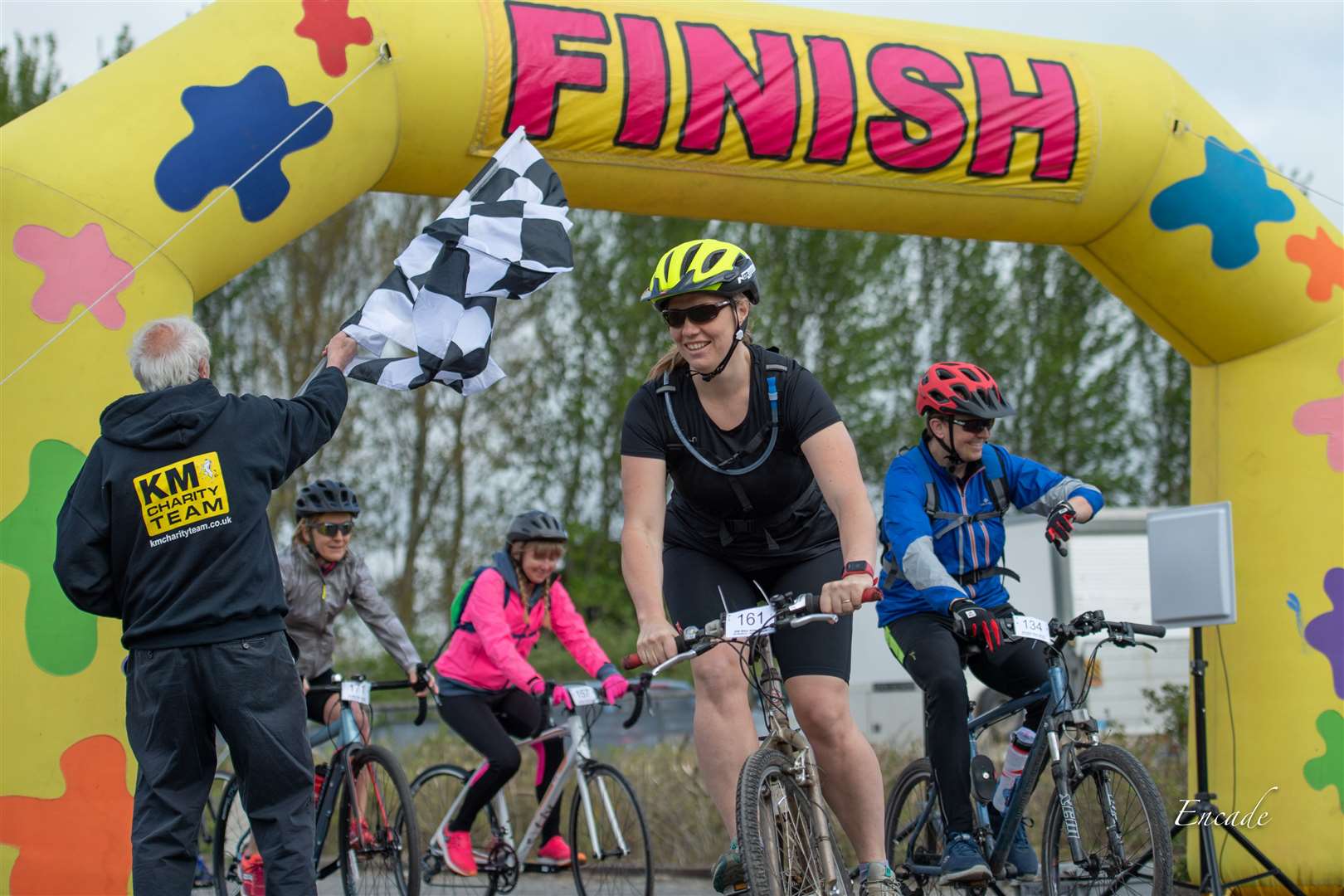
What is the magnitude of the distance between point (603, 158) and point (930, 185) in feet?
5.64

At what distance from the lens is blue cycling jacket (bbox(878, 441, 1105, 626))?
637cm

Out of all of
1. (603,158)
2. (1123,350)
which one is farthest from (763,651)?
(1123,350)

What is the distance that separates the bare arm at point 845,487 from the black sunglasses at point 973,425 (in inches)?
52.1

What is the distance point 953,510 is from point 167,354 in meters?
3.25

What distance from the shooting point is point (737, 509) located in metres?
5.32

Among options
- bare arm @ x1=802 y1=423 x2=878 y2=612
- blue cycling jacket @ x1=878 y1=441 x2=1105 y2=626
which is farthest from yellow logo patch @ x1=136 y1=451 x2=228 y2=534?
blue cycling jacket @ x1=878 y1=441 x2=1105 y2=626

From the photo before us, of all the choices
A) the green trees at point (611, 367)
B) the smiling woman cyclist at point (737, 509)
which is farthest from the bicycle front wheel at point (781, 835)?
the green trees at point (611, 367)

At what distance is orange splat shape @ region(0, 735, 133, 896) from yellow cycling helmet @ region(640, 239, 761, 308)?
2.97 m

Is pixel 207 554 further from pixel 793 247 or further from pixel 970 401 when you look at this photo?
pixel 793 247

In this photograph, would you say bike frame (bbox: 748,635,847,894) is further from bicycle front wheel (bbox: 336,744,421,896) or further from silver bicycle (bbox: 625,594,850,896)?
bicycle front wheel (bbox: 336,744,421,896)

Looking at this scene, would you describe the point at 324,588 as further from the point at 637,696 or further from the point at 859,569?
the point at 859,569

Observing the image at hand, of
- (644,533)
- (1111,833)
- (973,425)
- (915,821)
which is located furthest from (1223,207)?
(644,533)

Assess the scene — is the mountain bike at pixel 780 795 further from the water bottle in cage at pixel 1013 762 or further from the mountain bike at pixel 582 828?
the mountain bike at pixel 582 828

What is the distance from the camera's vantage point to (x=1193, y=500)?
341 inches
